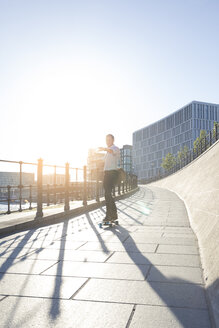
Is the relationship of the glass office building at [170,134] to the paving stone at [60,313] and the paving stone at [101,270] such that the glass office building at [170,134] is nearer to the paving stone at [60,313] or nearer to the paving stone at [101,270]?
the paving stone at [101,270]

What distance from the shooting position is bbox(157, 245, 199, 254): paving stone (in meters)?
3.75

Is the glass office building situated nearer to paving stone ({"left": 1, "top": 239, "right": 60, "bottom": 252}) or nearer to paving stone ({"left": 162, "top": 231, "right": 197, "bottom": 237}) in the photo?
paving stone ({"left": 162, "top": 231, "right": 197, "bottom": 237})

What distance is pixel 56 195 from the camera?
31.4ft

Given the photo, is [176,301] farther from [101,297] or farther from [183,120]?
[183,120]

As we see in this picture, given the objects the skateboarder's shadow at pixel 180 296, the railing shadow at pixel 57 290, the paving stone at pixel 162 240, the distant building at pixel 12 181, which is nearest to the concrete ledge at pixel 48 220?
the distant building at pixel 12 181

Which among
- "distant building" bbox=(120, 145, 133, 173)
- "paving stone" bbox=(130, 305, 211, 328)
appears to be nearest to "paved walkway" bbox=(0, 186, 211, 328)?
"paving stone" bbox=(130, 305, 211, 328)

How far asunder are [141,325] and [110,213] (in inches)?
173

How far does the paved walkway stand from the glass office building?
68867mm

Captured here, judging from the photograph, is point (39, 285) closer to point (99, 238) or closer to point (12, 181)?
point (99, 238)

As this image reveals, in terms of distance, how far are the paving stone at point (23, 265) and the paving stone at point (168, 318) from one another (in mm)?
1394

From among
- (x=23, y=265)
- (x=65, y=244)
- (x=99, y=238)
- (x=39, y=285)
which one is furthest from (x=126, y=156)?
(x=39, y=285)

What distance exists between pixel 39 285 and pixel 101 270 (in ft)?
2.31

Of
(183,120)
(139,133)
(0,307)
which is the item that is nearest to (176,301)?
(0,307)

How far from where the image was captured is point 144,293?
238cm
